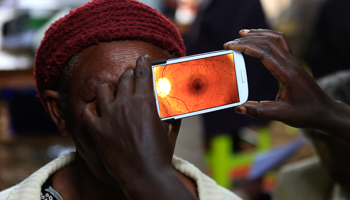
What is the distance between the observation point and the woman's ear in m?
1.03

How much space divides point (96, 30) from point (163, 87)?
0.24 m

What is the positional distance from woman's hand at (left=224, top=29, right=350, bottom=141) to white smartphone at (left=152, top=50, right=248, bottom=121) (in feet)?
0.20

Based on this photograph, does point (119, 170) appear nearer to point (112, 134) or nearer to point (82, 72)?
point (112, 134)

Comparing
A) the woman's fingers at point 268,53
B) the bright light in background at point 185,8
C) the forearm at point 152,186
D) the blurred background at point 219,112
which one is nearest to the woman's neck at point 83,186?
the forearm at point 152,186

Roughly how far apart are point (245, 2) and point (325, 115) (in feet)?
4.39

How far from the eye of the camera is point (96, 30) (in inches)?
36.6

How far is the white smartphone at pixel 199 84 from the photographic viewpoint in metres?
0.88

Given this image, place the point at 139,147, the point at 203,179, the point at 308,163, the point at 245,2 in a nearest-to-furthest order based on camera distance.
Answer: the point at 139,147, the point at 203,179, the point at 308,163, the point at 245,2

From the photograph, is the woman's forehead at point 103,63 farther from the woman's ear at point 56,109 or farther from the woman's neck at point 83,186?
the woman's neck at point 83,186

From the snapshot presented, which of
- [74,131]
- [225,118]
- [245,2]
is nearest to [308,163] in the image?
[225,118]

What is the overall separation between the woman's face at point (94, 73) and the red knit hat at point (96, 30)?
2 centimetres

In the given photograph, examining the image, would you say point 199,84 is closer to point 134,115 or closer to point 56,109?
point 134,115

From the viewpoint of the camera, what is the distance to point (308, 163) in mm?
1732

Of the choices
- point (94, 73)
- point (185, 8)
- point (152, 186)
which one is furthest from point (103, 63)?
point (185, 8)
